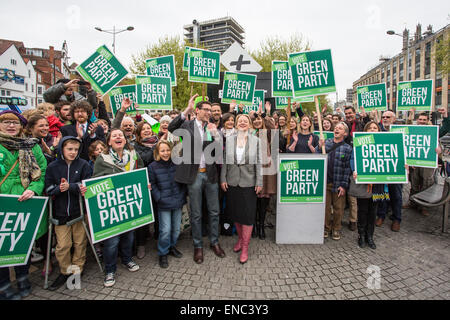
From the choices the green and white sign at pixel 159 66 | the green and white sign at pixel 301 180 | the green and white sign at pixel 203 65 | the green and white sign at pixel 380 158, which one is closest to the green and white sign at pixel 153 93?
the green and white sign at pixel 203 65

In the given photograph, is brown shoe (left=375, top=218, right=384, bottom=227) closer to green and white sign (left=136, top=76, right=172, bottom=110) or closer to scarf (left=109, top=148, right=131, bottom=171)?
scarf (left=109, top=148, right=131, bottom=171)

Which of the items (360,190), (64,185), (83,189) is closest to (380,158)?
(360,190)

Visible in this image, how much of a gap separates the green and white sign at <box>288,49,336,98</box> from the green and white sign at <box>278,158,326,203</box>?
1.33 m

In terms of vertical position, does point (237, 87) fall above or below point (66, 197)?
above

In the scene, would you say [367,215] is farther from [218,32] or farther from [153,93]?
[218,32]

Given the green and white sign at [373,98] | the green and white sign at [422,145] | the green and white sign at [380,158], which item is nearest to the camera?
the green and white sign at [380,158]

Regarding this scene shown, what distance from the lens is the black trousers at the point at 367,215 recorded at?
447 centimetres

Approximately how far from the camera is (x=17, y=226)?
3.07 m

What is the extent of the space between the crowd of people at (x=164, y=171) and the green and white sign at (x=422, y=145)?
683mm

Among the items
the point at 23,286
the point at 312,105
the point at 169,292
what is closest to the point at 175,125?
the point at 169,292

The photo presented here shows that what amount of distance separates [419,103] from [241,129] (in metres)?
5.48

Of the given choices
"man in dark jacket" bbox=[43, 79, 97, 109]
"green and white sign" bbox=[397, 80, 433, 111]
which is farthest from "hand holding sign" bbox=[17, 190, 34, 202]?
"green and white sign" bbox=[397, 80, 433, 111]

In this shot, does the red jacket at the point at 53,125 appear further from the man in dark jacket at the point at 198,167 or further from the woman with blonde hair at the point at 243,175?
the woman with blonde hair at the point at 243,175

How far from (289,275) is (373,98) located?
19.5ft
